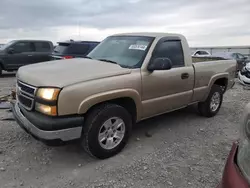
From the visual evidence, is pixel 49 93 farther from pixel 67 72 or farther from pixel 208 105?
pixel 208 105

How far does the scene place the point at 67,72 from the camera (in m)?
3.45

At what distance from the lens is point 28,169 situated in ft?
11.1

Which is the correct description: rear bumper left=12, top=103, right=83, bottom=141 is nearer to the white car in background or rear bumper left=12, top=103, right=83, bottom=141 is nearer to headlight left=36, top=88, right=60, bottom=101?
headlight left=36, top=88, right=60, bottom=101

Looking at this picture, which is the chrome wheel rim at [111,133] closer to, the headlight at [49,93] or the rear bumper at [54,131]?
the rear bumper at [54,131]


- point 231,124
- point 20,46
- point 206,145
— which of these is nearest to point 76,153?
point 206,145

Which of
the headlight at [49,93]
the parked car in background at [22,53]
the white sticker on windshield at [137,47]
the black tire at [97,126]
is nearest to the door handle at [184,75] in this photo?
the white sticker on windshield at [137,47]

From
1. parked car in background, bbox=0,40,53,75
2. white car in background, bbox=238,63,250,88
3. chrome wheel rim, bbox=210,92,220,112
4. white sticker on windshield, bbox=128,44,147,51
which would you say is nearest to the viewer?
white sticker on windshield, bbox=128,44,147,51

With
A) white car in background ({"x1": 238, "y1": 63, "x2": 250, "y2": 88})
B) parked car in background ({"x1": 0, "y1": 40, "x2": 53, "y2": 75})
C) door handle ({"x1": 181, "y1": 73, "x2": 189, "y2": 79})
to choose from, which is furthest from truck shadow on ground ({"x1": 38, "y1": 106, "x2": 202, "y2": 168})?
parked car in background ({"x1": 0, "y1": 40, "x2": 53, "y2": 75})

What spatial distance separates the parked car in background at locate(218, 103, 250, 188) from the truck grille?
7.91 feet

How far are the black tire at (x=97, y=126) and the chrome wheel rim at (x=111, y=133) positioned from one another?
0.06m

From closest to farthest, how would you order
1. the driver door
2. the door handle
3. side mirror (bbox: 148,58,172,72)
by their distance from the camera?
side mirror (bbox: 148,58,172,72), the driver door, the door handle

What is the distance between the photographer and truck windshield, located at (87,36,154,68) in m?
4.08

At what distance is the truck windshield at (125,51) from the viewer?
4078 mm

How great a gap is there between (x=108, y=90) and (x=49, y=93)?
0.77 metres
